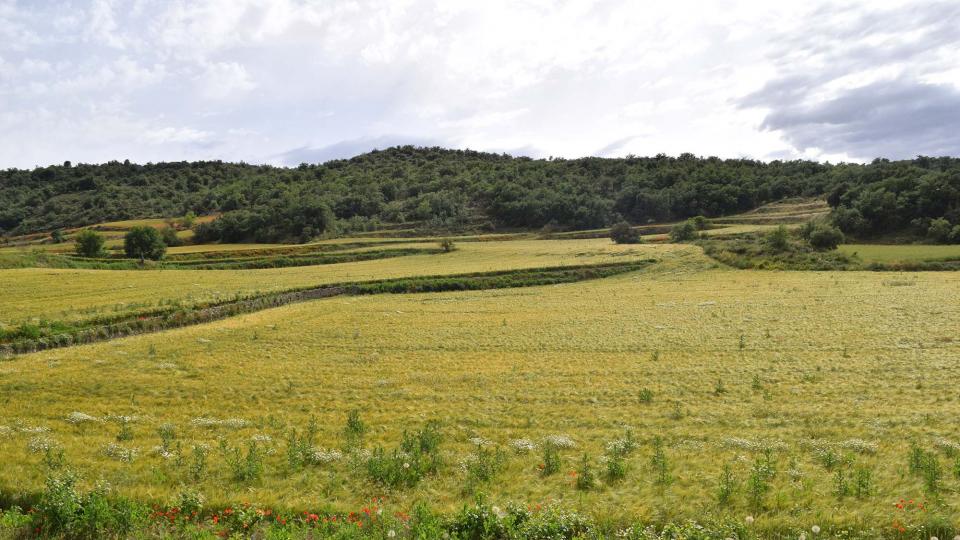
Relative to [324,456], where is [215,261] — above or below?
above

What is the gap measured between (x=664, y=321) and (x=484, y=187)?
13349 cm

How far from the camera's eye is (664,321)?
130ft

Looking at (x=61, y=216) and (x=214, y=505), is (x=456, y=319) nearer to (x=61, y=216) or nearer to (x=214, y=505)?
(x=214, y=505)

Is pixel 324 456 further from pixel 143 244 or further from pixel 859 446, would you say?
pixel 143 244

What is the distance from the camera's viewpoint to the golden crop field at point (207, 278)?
45.5 m

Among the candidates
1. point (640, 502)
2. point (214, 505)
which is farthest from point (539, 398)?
point (214, 505)

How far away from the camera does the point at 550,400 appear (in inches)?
894

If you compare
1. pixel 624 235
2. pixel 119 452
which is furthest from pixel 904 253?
pixel 119 452

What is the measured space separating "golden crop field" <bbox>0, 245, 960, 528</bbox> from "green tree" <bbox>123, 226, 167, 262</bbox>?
4378cm

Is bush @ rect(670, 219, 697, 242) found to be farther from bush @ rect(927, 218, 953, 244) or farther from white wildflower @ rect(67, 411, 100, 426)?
white wildflower @ rect(67, 411, 100, 426)

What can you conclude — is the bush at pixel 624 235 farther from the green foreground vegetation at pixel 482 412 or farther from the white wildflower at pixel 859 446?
the white wildflower at pixel 859 446

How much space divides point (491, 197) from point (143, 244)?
3673 inches

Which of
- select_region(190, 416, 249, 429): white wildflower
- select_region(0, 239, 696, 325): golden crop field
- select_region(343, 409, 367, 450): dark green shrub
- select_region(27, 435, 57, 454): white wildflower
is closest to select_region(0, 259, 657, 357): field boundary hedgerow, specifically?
select_region(0, 239, 696, 325): golden crop field

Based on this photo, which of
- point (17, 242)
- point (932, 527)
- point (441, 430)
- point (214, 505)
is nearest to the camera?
point (932, 527)
